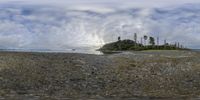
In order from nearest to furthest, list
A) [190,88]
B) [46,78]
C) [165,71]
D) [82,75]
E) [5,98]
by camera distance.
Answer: [5,98] < [190,88] < [46,78] < [82,75] < [165,71]

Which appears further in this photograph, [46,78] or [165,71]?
[165,71]

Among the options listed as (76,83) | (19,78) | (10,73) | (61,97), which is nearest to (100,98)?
(61,97)

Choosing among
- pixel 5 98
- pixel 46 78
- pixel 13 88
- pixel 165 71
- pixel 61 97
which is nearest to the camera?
pixel 5 98

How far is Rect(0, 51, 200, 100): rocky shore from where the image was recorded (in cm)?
3450

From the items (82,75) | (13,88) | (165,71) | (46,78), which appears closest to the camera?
(13,88)

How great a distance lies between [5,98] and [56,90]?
273 inches

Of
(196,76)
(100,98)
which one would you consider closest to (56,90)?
(100,98)

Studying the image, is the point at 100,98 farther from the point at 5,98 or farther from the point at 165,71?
the point at 165,71

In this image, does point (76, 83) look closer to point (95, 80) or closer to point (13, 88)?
point (95, 80)

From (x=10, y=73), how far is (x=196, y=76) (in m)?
18.1

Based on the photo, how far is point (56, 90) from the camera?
1430 inches

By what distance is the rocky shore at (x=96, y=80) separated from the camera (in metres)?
34.5

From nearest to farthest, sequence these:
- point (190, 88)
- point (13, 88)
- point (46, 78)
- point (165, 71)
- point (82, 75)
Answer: point (13, 88), point (190, 88), point (46, 78), point (82, 75), point (165, 71)

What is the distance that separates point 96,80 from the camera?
138ft
